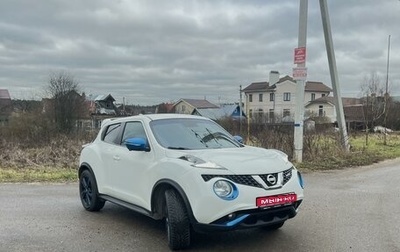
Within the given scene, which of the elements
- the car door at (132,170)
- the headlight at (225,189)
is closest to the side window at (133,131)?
the car door at (132,170)

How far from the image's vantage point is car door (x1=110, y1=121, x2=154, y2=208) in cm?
555

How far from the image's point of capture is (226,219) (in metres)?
4.60

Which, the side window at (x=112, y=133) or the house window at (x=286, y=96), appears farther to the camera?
the house window at (x=286, y=96)

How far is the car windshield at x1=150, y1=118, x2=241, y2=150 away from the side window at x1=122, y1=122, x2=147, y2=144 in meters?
0.18

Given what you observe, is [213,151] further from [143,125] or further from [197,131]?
[143,125]

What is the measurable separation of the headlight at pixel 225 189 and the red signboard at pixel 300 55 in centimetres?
881

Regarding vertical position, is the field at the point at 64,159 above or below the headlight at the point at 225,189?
below

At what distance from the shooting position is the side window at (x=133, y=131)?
6.02m

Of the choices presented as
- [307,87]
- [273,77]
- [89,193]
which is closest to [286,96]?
[273,77]

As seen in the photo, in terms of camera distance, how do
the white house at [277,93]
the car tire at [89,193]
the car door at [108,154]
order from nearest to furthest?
the car door at [108,154] < the car tire at [89,193] < the white house at [277,93]

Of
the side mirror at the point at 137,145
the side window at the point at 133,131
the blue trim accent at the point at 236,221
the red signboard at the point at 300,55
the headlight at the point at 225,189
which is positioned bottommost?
the blue trim accent at the point at 236,221

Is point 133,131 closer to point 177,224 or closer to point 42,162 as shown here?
point 177,224

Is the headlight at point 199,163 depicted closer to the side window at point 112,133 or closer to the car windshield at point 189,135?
the car windshield at point 189,135

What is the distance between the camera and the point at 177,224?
15.9 ft
